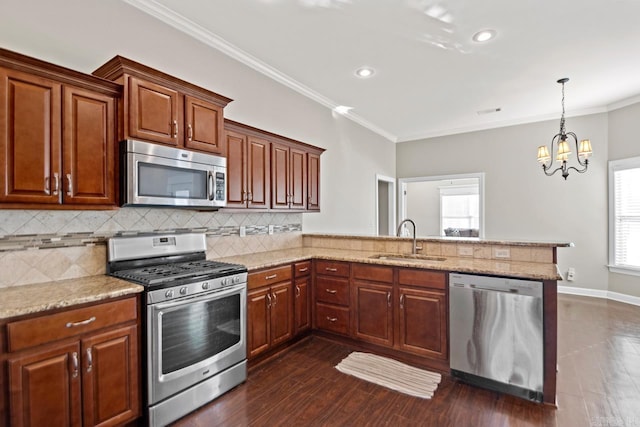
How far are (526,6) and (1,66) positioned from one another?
365 cm

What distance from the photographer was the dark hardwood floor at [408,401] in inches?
85.0

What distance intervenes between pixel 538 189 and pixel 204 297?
588 centimetres

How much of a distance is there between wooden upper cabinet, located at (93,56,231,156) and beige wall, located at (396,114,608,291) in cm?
521

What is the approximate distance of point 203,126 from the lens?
8.62 feet

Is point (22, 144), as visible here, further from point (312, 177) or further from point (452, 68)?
point (452, 68)

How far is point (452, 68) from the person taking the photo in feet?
12.4

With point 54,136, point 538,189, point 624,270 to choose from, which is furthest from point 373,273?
point 624,270

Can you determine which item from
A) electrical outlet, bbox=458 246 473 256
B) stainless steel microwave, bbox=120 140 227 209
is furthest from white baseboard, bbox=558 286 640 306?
stainless steel microwave, bbox=120 140 227 209

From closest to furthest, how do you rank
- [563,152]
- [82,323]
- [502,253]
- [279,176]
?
[82,323] < [502,253] < [279,176] < [563,152]

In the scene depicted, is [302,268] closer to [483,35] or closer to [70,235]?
[70,235]

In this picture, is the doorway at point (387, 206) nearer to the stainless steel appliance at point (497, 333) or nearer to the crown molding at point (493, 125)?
the crown molding at point (493, 125)

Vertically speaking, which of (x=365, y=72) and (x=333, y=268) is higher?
(x=365, y=72)

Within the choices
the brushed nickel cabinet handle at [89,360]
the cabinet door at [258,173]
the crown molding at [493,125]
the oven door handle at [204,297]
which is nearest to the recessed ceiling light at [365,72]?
the cabinet door at [258,173]

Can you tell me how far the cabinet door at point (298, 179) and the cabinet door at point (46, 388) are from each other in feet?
7.78
